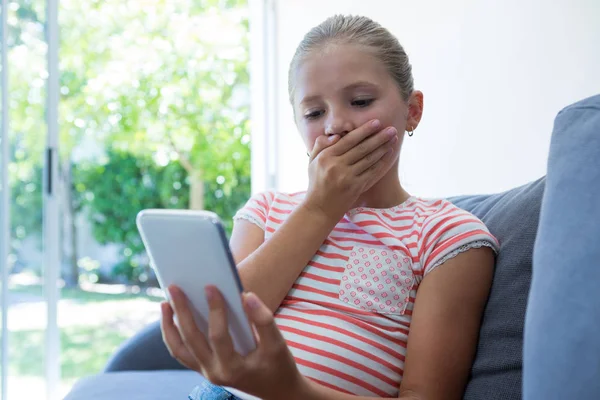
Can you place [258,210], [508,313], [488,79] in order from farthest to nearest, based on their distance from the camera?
1. [488,79]
2. [258,210]
3. [508,313]

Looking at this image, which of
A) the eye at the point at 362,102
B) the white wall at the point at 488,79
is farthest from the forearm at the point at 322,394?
the white wall at the point at 488,79

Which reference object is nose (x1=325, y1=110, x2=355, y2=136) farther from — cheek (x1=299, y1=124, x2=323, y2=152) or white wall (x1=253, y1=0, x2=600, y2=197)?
white wall (x1=253, y1=0, x2=600, y2=197)

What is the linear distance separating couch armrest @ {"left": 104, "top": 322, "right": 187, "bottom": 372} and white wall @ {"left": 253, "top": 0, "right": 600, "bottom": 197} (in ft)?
3.37

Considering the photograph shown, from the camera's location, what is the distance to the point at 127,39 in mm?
7109

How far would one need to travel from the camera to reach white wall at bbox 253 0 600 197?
7.73ft

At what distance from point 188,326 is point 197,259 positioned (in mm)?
94

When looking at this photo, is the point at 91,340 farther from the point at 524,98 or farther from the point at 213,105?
the point at 524,98

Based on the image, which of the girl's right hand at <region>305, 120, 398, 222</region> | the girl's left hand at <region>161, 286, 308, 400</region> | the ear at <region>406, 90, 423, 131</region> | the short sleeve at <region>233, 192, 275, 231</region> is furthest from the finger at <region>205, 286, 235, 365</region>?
the ear at <region>406, 90, 423, 131</region>

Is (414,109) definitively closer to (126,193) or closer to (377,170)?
(377,170)

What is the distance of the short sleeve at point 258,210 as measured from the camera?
4.17 feet

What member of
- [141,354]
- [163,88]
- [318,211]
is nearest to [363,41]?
[318,211]

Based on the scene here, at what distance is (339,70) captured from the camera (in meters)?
1.17

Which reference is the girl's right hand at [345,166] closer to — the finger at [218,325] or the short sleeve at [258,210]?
the short sleeve at [258,210]

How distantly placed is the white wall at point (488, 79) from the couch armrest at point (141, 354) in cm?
103
